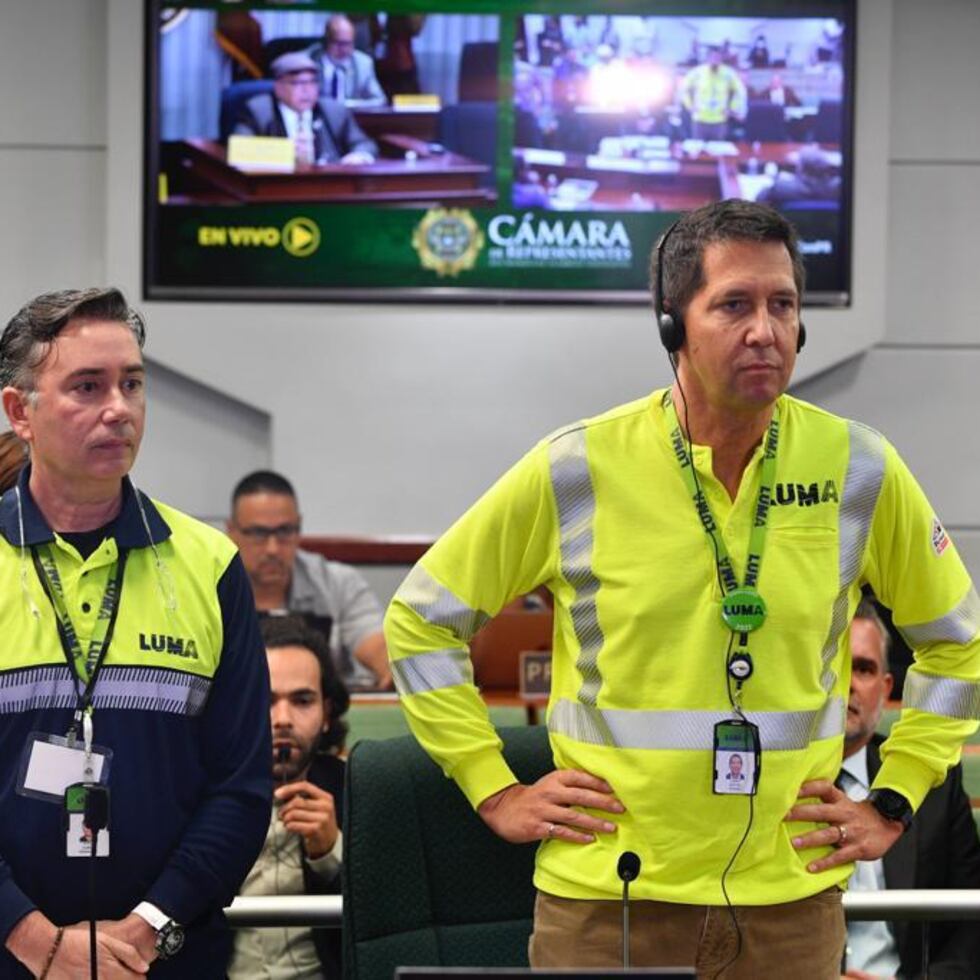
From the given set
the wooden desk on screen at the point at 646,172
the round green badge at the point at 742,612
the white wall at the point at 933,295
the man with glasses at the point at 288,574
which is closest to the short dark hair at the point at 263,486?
the man with glasses at the point at 288,574

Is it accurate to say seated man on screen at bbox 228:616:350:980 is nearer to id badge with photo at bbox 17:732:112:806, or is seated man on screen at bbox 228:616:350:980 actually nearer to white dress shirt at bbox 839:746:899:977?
id badge with photo at bbox 17:732:112:806

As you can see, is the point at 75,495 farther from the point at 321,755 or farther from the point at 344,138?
the point at 344,138

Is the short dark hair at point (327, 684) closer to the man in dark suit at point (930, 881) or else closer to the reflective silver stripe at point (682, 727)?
the man in dark suit at point (930, 881)

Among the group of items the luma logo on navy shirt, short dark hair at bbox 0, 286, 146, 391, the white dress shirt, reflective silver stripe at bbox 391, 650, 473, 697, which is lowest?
the white dress shirt

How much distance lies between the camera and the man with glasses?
5.32 m

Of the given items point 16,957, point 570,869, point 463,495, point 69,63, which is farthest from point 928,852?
point 69,63

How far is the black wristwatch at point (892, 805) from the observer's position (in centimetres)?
209

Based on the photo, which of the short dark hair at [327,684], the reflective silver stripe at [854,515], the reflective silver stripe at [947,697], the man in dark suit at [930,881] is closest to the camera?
the reflective silver stripe at [854,515]

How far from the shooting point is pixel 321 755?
122 inches

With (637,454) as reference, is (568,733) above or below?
below

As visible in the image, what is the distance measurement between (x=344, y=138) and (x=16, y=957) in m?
4.68

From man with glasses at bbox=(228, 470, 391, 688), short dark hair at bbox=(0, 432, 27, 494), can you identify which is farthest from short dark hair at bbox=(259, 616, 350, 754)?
man with glasses at bbox=(228, 470, 391, 688)

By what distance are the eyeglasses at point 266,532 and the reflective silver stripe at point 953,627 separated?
3.39 metres

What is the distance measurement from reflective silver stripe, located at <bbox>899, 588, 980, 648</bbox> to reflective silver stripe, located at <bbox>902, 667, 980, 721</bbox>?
0.16 feet
